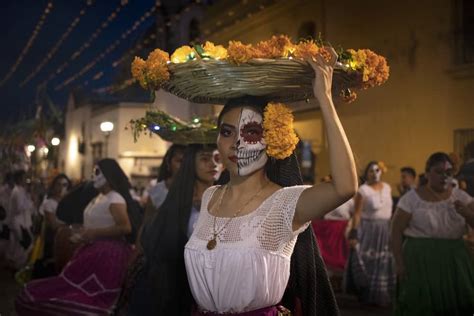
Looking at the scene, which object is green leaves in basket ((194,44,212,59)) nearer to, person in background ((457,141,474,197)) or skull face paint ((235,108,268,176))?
skull face paint ((235,108,268,176))

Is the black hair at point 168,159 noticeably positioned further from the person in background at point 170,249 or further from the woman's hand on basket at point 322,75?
the woman's hand on basket at point 322,75

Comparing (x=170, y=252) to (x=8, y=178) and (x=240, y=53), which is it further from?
(x=8, y=178)

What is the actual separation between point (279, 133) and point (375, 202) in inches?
295

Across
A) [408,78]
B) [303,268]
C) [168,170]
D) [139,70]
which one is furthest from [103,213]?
[408,78]

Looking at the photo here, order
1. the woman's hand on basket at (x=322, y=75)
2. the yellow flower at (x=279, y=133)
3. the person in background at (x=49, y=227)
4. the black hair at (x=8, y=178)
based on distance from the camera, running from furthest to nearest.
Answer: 1. the black hair at (x=8, y=178)
2. the person in background at (x=49, y=227)
3. the yellow flower at (x=279, y=133)
4. the woman's hand on basket at (x=322, y=75)

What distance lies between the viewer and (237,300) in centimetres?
332

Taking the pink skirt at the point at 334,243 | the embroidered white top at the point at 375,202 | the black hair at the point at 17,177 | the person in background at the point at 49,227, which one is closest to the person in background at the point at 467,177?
the embroidered white top at the point at 375,202

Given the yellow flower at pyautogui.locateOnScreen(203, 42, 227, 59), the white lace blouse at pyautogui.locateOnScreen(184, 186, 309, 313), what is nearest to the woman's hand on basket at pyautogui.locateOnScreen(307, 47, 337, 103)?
the yellow flower at pyautogui.locateOnScreen(203, 42, 227, 59)

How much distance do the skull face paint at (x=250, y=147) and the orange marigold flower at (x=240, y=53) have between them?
19.5 inches

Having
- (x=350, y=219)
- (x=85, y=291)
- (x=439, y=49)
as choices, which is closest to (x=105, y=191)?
(x=85, y=291)

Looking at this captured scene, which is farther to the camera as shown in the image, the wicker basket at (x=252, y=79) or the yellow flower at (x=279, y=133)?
the yellow flower at (x=279, y=133)

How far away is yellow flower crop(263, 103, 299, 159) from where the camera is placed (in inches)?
133

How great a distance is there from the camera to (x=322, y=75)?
3137mm

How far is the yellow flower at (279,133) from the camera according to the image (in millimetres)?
3377
